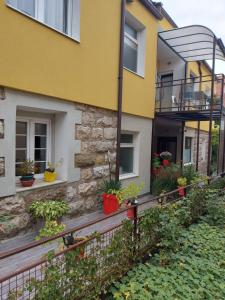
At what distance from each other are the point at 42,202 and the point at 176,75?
8.68 metres

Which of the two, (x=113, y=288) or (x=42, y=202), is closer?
(x=113, y=288)

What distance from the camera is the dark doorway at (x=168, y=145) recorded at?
11938 mm

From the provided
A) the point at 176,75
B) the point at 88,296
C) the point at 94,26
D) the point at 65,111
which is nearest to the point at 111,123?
the point at 65,111

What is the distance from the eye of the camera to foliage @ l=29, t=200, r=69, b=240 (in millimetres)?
4145

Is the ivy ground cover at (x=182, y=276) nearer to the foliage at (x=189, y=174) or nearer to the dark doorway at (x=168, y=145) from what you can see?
the foliage at (x=189, y=174)

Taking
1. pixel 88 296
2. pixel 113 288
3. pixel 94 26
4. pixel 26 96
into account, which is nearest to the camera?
pixel 88 296

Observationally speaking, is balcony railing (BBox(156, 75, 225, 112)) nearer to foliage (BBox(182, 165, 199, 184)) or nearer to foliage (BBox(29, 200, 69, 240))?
foliage (BBox(182, 165, 199, 184))

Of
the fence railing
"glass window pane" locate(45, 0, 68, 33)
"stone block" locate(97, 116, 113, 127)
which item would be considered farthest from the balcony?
the fence railing

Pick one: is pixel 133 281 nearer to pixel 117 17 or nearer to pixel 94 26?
pixel 94 26

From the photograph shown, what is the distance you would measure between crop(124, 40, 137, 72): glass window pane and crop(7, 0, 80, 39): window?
2.30 metres

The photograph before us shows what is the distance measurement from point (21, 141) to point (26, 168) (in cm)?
53

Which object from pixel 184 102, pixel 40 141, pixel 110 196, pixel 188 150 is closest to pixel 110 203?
pixel 110 196

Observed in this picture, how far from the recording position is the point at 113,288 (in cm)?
287

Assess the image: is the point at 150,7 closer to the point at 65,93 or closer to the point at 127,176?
the point at 65,93
